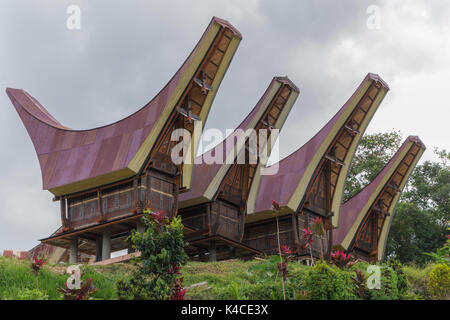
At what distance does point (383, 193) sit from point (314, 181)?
201 inches

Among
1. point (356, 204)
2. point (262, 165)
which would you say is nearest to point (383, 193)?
point (356, 204)

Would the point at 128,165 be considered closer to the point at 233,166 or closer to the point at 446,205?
the point at 233,166

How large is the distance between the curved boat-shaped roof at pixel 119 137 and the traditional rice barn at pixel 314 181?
5.47m

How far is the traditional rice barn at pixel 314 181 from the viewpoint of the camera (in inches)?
955

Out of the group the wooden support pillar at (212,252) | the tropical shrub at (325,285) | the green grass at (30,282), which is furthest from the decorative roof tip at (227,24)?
the tropical shrub at (325,285)

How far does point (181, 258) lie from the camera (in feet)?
34.0

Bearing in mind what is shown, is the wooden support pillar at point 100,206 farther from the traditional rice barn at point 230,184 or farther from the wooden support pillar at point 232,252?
the wooden support pillar at point 232,252

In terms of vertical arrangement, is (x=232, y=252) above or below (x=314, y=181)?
below

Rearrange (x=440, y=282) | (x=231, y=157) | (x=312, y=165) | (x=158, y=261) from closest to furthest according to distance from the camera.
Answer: (x=158, y=261) < (x=440, y=282) < (x=231, y=157) < (x=312, y=165)

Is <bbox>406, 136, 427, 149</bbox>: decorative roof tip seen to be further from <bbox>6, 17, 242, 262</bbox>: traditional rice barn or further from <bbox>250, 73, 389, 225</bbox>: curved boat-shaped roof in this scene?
<bbox>6, 17, 242, 262</bbox>: traditional rice barn

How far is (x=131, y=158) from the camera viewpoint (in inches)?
797

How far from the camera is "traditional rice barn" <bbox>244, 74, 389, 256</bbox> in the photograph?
24.2m

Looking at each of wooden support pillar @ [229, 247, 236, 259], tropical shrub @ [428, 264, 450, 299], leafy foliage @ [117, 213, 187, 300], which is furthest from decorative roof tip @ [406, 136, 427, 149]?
leafy foliage @ [117, 213, 187, 300]

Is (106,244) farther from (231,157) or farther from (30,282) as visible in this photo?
(30,282)
